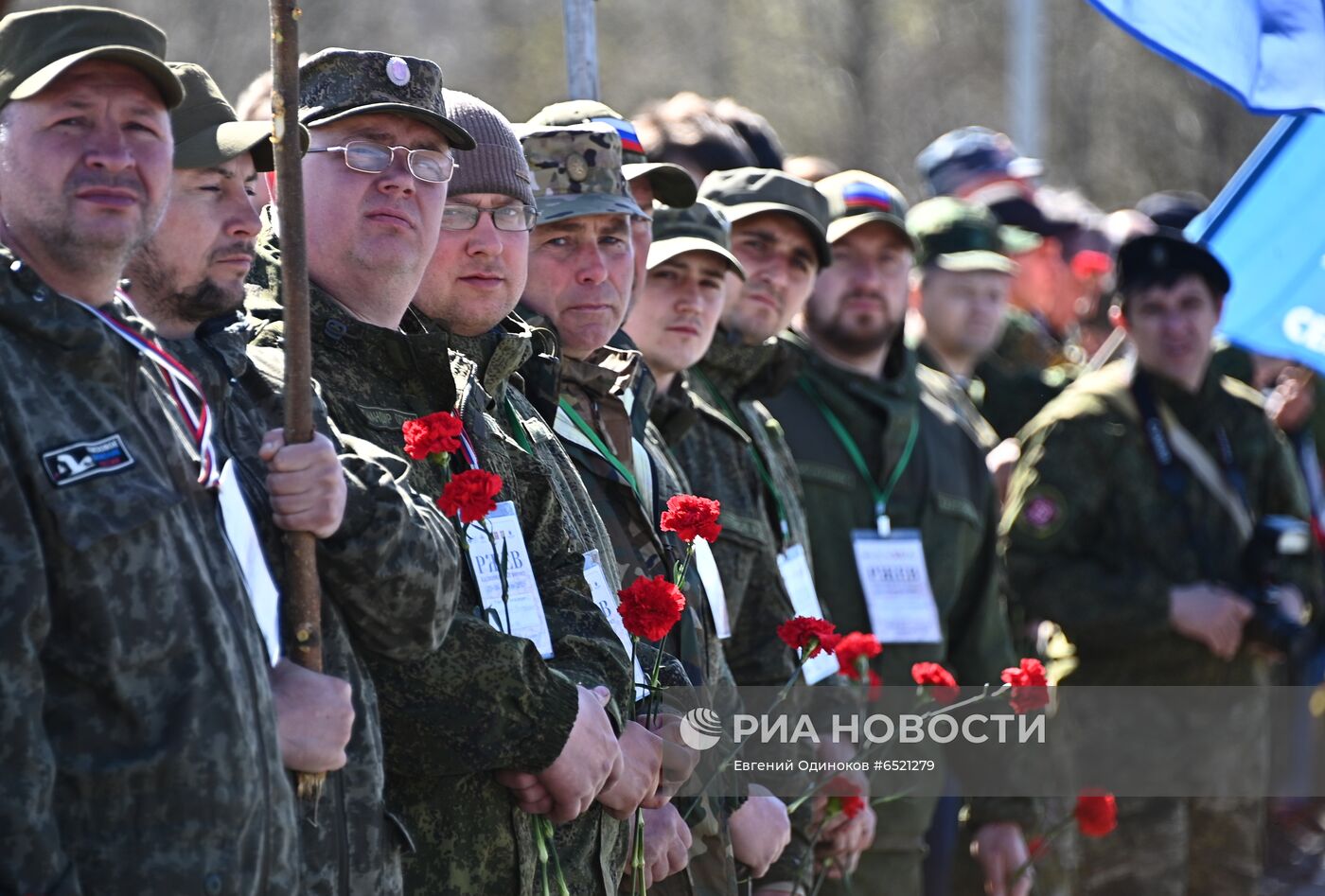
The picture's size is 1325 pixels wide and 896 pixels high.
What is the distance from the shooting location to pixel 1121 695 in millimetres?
7332

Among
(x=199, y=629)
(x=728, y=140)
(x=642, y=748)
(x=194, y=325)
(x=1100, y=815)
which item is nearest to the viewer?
(x=199, y=629)

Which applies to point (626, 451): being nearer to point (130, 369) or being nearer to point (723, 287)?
point (723, 287)

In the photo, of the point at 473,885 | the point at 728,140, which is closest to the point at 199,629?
the point at 473,885

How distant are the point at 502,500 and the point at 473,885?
0.73 meters

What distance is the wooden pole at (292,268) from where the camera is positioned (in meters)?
2.71

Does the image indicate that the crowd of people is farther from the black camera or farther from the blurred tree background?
the blurred tree background

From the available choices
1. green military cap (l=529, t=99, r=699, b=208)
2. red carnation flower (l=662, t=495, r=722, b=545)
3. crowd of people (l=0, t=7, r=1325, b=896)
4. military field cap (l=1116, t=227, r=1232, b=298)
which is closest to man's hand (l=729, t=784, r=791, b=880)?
crowd of people (l=0, t=7, r=1325, b=896)

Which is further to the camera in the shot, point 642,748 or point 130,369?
point 642,748

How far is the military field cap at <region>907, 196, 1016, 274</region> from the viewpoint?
8336 millimetres

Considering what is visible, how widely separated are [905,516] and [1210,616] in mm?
1502

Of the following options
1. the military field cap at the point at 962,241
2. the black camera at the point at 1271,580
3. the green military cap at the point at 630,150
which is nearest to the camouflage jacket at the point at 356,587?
the green military cap at the point at 630,150

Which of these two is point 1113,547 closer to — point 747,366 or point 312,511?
point 747,366

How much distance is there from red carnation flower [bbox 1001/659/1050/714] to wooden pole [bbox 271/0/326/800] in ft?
8.03

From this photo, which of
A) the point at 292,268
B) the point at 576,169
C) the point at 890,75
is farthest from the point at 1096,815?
the point at 890,75
